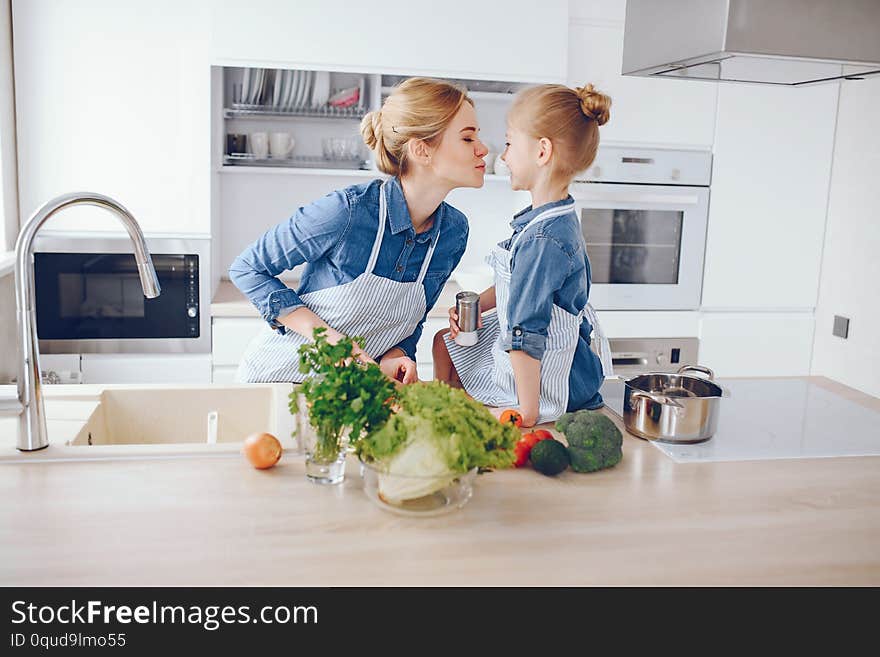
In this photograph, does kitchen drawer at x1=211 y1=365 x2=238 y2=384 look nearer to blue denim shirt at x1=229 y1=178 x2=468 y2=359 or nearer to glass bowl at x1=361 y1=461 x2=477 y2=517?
blue denim shirt at x1=229 y1=178 x2=468 y2=359

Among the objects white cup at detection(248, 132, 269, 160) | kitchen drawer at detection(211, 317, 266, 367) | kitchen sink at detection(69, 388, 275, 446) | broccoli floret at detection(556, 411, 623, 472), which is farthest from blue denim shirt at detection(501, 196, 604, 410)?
white cup at detection(248, 132, 269, 160)

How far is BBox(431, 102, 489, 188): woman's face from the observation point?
5.82 feet

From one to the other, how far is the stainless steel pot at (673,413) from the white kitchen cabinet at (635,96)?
1.80 metres

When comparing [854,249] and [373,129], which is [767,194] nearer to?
[854,249]

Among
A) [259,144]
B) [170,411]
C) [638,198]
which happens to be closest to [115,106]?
[259,144]

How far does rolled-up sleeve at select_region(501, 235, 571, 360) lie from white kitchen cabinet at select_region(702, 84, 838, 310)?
195 centimetres

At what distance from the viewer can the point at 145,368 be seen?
2949mm

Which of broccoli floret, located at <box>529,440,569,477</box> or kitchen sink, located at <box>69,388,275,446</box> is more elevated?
broccoli floret, located at <box>529,440,569,477</box>

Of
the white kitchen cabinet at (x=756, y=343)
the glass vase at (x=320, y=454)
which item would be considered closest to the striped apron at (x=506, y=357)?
the glass vase at (x=320, y=454)

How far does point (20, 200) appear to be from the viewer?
2818 mm

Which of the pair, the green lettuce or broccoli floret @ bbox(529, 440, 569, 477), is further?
broccoli floret @ bbox(529, 440, 569, 477)

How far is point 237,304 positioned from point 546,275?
5.58 feet

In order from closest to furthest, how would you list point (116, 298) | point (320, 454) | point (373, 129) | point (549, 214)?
point (320, 454), point (549, 214), point (373, 129), point (116, 298)

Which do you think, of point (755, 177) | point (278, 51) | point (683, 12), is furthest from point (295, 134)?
point (683, 12)
